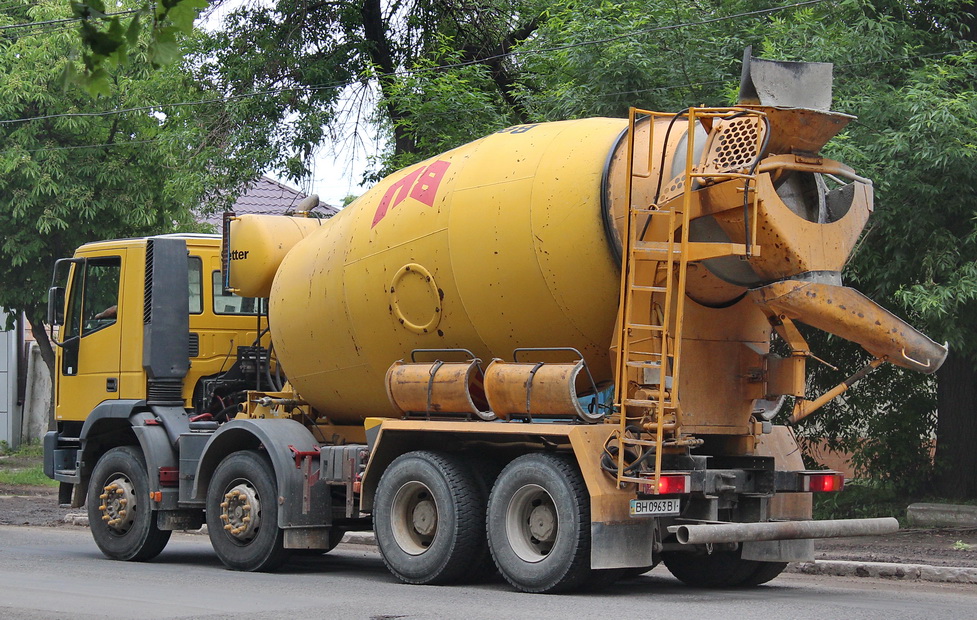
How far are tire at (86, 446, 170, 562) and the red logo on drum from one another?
3562mm

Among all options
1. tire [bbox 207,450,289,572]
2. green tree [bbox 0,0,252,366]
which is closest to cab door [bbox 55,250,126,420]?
tire [bbox 207,450,289,572]

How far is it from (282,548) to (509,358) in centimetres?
272

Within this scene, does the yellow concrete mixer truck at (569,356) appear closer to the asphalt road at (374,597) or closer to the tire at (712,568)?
the tire at (712,568)

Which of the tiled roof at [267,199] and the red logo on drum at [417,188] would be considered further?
the tiled roof at [267,199]

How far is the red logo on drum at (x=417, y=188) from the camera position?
10.1 m

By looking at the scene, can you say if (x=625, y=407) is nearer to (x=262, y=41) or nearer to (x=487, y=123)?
(x=487, y=123)

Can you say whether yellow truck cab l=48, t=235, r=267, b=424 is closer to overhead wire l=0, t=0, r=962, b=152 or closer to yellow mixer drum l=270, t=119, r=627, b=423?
yellow mixer drum l=270, t=119, r=627, b=423

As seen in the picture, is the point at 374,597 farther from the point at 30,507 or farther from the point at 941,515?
the point at 30,507

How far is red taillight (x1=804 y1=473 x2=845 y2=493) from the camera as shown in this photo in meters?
9.39

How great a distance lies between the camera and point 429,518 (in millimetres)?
9797

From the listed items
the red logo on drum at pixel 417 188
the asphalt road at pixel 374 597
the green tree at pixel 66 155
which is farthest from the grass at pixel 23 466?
the red logo on drum at pixel 417 188

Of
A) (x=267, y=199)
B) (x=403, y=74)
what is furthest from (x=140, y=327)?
(x=267, y=199)

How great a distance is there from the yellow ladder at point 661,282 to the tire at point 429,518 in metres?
1.38

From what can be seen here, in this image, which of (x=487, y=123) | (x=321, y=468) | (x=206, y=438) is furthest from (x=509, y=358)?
(x=487, y=123)
